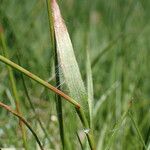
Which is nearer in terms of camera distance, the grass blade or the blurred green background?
the grass blade

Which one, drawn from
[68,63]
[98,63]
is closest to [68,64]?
[68,63]

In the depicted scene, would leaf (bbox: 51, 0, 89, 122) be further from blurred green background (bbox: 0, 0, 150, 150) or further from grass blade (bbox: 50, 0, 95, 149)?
blurred green background (bbox: 0, 0, 150, 150)

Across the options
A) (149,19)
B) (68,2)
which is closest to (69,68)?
(149,19)

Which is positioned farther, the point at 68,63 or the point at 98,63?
the point at 98,63

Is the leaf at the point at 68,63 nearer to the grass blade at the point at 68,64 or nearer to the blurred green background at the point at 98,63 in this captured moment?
the grass blade at the point at 68,64

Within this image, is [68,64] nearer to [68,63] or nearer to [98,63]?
[68,63]

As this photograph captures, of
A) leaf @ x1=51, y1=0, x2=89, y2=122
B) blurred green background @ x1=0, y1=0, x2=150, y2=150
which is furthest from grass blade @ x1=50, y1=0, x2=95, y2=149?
blurred green background @ x1=0, y1=0, x2=150, y2=150

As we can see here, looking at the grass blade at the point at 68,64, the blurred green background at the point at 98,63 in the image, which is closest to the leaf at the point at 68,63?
the grass blade at the point at 68,64

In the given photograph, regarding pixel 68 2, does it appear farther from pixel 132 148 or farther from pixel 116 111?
pixel 132 148
